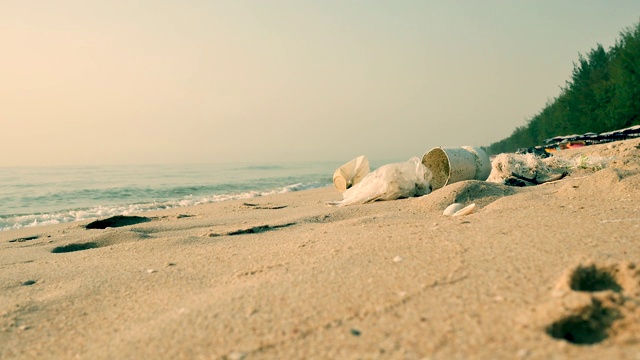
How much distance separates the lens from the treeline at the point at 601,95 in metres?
22.6

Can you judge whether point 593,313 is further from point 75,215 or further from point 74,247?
point 75,215

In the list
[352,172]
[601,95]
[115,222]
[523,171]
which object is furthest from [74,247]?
[601,95]

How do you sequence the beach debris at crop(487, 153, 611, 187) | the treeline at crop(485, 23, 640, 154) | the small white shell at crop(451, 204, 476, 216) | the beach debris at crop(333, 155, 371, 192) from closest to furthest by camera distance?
the small white shell at crop(451, 204, 476, 216)
the beach debris at crop(487, 153, 611, 187)
the beach debris at crop(333, 155, 371, 192)
the treeline at crop(485, 23, 640, 154)

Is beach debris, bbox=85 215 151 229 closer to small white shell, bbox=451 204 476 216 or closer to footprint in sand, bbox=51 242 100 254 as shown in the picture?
footprint in sand, bbox=51 242 100 254

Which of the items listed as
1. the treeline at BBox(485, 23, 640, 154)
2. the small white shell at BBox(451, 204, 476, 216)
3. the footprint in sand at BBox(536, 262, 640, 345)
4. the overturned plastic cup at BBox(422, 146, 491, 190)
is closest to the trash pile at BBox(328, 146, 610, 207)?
the overturned plastic cup at BBox(422, 146, 491, 190)

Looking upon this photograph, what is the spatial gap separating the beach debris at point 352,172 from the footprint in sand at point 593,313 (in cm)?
609

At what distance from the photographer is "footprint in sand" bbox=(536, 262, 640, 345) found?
4.02 feet

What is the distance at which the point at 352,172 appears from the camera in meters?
7.63

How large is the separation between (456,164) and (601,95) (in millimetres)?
25161

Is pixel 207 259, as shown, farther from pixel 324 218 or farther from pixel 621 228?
pixel 621 228

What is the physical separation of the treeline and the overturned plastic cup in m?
11.8

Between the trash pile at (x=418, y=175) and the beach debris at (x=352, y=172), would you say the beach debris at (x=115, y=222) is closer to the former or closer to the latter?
the trash pile at (x=418, y=175)

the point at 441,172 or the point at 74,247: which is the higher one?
the point at 441,172

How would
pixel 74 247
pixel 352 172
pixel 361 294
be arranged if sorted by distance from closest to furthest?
1. pixel 361 294
2. pixel 74 247
3. pixel 352 172
